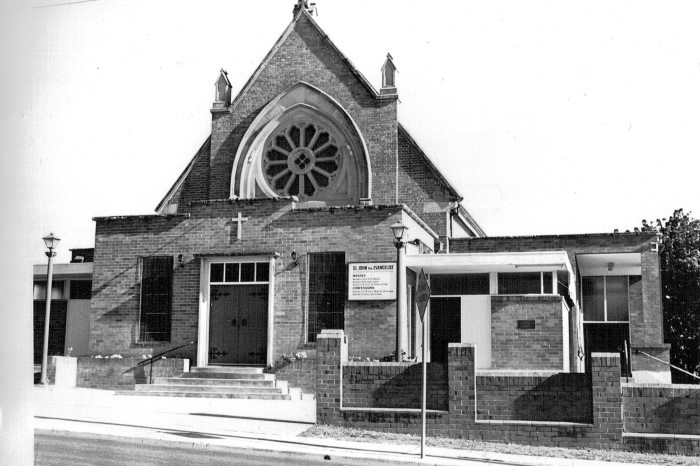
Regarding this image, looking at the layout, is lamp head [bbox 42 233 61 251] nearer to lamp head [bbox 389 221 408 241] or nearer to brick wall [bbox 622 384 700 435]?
lamp head [bbox 389 221 408 241]

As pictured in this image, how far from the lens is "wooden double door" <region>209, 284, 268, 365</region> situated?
68.7ft

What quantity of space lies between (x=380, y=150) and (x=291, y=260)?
4938 mm

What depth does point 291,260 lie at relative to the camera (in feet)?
68.8

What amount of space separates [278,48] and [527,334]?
11.0m

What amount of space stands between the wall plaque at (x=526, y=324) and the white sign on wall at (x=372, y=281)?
2.97 metres

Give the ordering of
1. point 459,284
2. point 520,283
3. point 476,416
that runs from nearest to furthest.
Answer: point 476,416 < point 520,283 < point 459,284

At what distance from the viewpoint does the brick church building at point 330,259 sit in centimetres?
2047

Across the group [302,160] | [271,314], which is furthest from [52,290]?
[302,160]

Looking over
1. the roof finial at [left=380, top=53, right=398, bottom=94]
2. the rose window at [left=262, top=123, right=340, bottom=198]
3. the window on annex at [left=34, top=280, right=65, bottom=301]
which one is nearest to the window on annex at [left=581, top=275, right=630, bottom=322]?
the roof finial at [left=380, top=53, right=398, bottom=94]

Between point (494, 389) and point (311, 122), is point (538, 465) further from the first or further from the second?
point (311, 122)

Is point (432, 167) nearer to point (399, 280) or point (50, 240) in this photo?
point (399, 280)

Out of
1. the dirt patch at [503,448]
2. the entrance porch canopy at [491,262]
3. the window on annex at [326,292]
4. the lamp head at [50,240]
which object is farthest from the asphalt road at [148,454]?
the entrance porch canopy at [491,262]

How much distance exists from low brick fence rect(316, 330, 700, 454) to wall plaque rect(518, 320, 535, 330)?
16.9 ft

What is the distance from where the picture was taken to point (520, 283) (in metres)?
21.0
